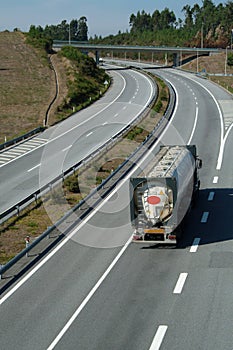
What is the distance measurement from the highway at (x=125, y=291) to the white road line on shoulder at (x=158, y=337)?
0.04 ft

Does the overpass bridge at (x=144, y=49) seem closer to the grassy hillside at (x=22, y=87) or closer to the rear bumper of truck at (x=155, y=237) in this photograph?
the grassy hillside at (x=22, y=87)

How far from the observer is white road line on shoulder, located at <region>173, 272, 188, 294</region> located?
2068 cm

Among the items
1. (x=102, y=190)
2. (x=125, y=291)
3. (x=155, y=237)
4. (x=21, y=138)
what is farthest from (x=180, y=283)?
(x=21, y=138)

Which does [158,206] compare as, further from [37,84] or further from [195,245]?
[37,84]

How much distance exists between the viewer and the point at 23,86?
83.5 m

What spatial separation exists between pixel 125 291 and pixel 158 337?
382cm

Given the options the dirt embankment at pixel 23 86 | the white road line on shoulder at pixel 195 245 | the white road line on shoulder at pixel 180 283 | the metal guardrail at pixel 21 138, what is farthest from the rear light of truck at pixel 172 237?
the dirt embankment at pixel 23 86

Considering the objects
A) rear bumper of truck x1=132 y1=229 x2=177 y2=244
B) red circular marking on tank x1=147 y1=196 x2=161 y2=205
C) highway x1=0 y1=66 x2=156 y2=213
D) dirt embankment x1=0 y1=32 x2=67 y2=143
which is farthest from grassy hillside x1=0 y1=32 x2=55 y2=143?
red circular marking on tank x1=147 y1=196 x2=161 y2=205

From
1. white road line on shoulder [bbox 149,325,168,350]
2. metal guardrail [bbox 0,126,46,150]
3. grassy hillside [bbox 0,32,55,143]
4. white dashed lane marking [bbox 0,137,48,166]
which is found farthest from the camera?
grassy hillside [bbox 0,32,55,143]

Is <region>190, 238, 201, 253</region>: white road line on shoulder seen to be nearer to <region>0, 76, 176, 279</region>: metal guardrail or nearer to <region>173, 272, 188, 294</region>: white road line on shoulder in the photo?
<region>173, 272, 188, 294</region>: white road line on shoulder

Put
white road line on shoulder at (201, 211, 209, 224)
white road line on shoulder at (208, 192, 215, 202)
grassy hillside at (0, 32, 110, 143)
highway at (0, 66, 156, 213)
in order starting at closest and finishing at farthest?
white road line on shoulder at (201, 211, 209, 224)
white road line on shoulder at (208, 192, 215, 202)
highway at (0, 66, 156, 213)
grassy hillside at (0, 32, 110, 143)

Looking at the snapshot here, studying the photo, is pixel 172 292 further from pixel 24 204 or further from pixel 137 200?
pixel 24 204

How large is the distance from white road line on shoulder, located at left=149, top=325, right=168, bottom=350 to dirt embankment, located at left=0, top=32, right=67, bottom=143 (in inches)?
1576

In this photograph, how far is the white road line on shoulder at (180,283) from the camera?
67.8 ft
